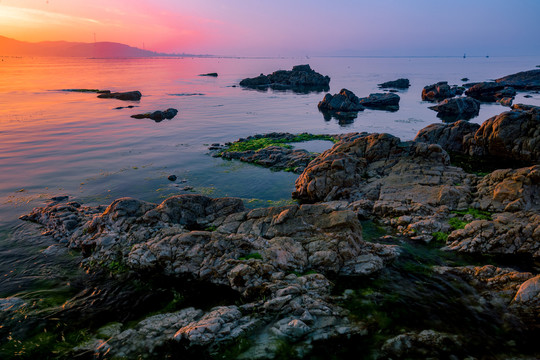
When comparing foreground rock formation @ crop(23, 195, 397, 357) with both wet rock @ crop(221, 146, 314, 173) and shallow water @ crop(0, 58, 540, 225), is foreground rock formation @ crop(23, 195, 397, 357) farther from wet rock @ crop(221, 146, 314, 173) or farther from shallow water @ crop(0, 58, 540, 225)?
wet rock @ crop(221, 146, 314, 173)

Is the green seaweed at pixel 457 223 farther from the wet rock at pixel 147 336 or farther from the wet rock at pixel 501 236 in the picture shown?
the wet rock at pixel 147 336

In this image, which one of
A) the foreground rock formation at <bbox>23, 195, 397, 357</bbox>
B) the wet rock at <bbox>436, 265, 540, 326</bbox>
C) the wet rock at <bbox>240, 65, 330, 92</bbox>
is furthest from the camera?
the wet rock at <bbox>240, 65, 330, 92</bbox>

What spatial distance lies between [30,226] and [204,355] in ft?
60.7

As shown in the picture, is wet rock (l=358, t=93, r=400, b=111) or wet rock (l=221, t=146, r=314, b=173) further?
wet rock (l=358, t=93, r=400, b=111)

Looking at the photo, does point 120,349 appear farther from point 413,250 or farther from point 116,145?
point 116,145

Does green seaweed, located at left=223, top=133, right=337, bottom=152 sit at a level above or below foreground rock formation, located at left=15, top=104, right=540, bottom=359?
above

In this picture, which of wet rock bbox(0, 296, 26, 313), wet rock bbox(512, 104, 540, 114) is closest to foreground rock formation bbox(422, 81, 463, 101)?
wet rock bbox(512, 104, 540, 114)

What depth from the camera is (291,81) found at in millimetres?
145375

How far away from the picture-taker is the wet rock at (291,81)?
13802 centimetres

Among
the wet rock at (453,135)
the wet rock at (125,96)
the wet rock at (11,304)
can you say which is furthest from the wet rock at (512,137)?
the wet rock at (125,96)

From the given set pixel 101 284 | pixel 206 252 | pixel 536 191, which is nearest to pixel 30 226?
pixel 101 284

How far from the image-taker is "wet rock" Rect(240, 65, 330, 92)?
453 ft

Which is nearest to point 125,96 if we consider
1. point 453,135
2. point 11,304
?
point 453,135

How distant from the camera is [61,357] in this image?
418 inches
